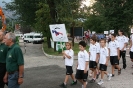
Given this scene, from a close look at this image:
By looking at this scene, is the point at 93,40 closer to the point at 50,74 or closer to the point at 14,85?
the point at 50,74

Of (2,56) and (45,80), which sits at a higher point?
(2,56)

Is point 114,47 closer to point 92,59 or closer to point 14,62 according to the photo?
point 92,59

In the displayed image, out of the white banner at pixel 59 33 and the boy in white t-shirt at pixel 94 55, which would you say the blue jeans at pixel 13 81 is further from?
the white banner at pixel 59 33

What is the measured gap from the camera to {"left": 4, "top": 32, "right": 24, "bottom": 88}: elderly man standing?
470 centimetres

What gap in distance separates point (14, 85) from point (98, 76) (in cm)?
478

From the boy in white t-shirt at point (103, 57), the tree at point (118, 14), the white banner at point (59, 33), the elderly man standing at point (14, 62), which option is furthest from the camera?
the tree at point (118, 14)

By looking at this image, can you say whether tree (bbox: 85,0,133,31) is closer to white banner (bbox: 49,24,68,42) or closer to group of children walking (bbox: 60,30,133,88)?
white banner (bbox: 49,24,68,42)

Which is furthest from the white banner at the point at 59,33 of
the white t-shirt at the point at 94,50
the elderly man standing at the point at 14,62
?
the elderly man standing at the point at 14,62

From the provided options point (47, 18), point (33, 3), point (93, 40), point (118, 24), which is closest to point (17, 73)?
point (93, 40)

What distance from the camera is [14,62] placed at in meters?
4.82

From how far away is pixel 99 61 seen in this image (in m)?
8.17

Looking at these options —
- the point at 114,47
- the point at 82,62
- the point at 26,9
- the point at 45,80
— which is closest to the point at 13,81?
the point at 82,62

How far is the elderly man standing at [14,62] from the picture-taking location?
15.4 ft

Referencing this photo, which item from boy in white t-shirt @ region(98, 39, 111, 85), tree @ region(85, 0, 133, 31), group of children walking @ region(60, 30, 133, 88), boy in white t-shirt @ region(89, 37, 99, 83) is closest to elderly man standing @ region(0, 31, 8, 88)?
group of children walking @ region(60, 30, 133, 88)
